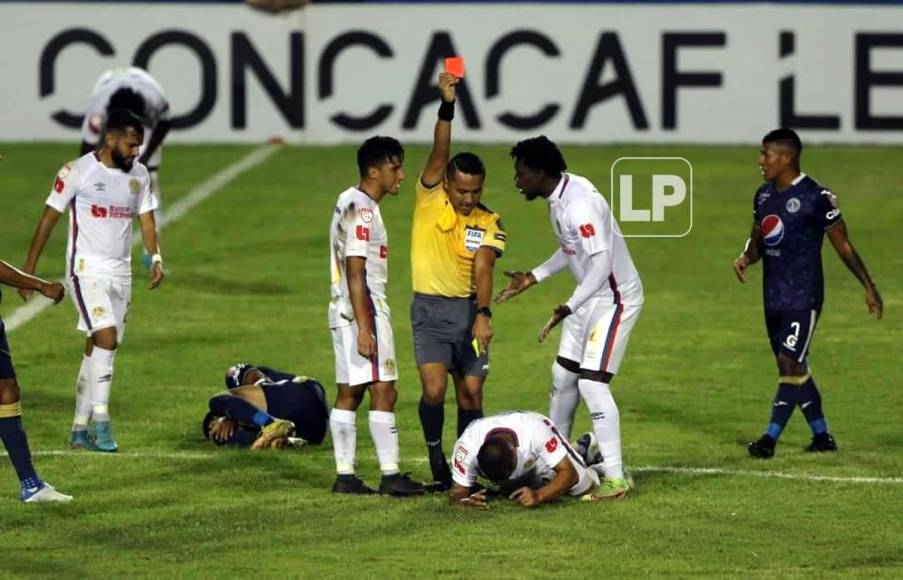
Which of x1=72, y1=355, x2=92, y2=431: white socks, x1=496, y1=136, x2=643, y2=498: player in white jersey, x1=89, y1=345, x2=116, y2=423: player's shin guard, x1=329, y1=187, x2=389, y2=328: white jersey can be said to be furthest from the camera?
x1=72, y1=355, x2=92, y2=431: white socks

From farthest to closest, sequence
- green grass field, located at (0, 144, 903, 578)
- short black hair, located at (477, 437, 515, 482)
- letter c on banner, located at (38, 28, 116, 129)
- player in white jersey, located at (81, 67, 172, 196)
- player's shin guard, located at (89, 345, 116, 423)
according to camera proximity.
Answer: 1. letter c on banner, located at (38, 28, 116, 129)
2. player in white jersey, located at (81, 67, 172, 196)
3. player's shin guard, located at (89, 345, 116, 423)
4. short black hair, located at (477, 437, 515, 482)
5. green grass field, located at (0, 144, 903, 578)

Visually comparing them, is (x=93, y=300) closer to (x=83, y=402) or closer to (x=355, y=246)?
(x=83, y=402)

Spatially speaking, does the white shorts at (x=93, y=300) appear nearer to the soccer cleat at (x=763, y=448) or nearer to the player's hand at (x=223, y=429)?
the player's hand at (x=223, y=429)

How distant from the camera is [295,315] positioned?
20875 mm

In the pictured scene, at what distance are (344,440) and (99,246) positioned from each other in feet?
8.59

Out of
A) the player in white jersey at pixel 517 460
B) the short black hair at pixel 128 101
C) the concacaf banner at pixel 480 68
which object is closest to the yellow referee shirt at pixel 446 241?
the player in white jersey at pixel 517 460

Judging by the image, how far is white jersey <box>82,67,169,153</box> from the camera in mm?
20000

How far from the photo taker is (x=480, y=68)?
99.6 feet

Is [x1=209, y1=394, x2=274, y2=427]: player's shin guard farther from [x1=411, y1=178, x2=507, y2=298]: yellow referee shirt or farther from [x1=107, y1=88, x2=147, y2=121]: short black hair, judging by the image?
[x1=107, y1=88, x2=147, y2=121]: short black hair

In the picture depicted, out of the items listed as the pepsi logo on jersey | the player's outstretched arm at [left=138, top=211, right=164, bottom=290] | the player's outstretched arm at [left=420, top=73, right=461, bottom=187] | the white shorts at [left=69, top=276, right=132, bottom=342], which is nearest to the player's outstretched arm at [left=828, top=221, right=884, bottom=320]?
the pepsi logo on jersey

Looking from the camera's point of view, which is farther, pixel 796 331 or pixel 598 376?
pixel 796 331

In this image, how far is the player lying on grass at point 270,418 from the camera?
14.4 meters

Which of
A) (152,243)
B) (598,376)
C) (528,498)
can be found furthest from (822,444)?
(152,243)

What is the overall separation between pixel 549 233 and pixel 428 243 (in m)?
12.8
